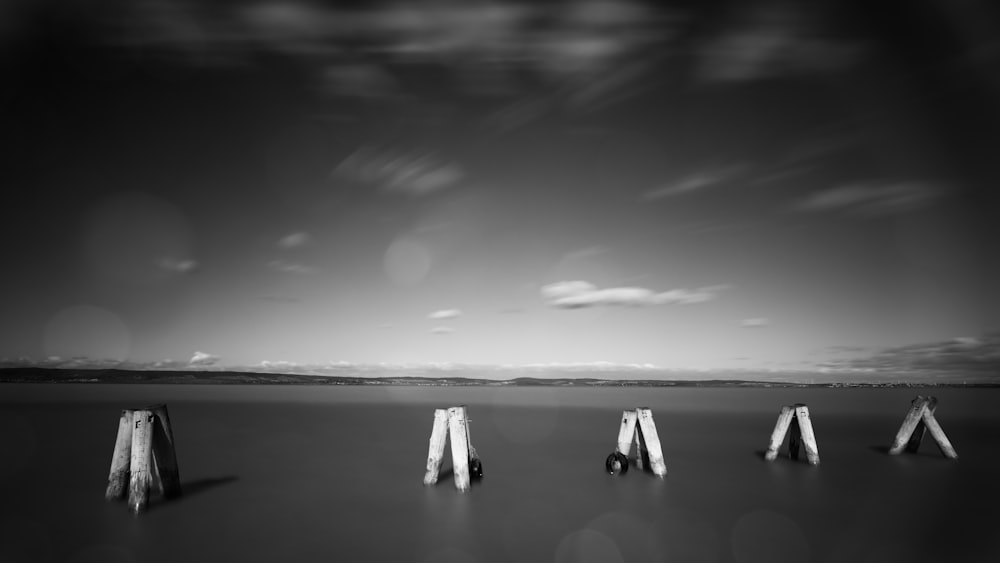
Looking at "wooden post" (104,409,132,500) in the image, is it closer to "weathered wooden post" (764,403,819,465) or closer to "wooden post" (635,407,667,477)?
"wooden post" (635,407,667,477)

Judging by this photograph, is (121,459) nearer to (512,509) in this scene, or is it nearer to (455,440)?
(455,440)

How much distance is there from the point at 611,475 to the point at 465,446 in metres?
5.36

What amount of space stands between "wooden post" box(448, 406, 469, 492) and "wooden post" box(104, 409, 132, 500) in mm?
6947

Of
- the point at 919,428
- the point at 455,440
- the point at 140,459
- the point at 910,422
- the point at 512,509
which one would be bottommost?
the point at 512,509

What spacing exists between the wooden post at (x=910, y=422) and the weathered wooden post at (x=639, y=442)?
31.9 feet

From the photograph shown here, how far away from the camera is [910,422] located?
19.5 m

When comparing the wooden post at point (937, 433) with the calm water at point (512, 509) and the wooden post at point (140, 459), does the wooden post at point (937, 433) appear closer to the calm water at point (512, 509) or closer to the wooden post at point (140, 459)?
the calm water at point (512, 509)

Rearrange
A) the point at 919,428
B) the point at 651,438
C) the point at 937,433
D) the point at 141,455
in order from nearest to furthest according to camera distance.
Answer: the point at 141,455, the point at 651,438, the point at 937,433, the point at 919,428

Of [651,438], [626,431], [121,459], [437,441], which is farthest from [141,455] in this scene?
[651,438]

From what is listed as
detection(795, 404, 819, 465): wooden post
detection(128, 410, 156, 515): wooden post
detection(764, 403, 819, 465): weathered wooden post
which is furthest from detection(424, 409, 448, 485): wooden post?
detection(795, 404, 819, 465): wooden post

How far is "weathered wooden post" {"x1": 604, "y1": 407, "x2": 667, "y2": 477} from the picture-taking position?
A: 1473cm

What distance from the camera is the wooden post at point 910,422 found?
18297 millimetres

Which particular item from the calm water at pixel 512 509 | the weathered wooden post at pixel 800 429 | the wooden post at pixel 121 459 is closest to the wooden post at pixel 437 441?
the calm water at pixel 512 509

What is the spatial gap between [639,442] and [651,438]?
163cm
